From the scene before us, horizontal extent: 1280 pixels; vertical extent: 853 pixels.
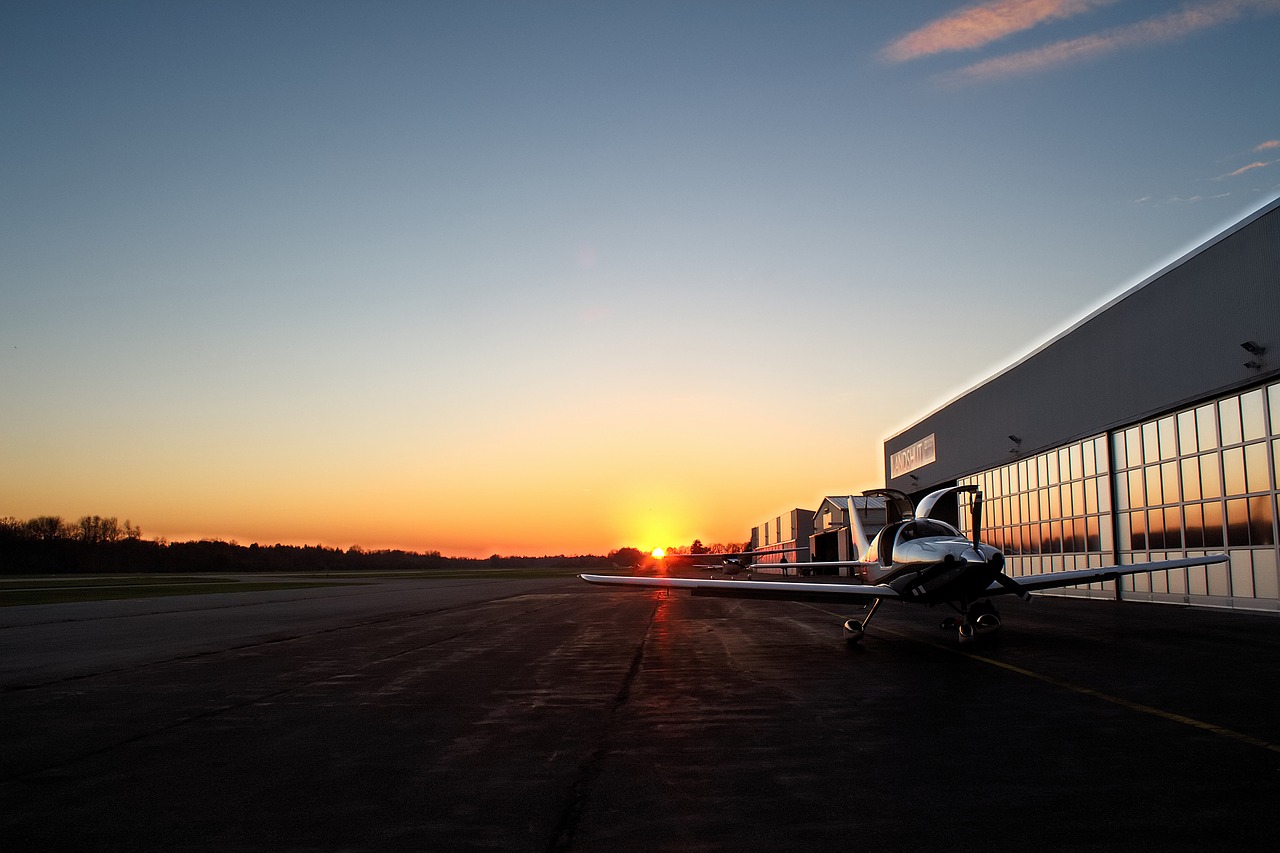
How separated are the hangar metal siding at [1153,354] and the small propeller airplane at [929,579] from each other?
7.17 metres

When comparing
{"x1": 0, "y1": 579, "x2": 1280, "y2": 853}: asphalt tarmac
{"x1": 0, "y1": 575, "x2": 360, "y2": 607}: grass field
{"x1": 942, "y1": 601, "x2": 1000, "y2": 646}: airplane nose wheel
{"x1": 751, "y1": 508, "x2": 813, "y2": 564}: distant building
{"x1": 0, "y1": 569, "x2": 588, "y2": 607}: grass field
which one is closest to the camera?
{"x1": 0, "y1": 579, "x2": 1280, "y2": 853}: asphalt tarmac

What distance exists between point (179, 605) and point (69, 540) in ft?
325

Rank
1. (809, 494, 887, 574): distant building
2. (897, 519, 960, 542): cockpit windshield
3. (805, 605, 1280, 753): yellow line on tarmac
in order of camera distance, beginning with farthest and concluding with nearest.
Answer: (809, 494, 887, 574): distant building < (897, 519, 960, 542): cockpit windshield < (805, 605, 1280, 753): yellow line on tarmac

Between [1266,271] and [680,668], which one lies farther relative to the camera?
[1266,271]

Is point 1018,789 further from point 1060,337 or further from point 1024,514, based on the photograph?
point 1024,514

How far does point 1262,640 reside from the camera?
14359 mm

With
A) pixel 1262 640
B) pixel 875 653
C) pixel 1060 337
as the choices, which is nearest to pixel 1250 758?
pixel 875 653

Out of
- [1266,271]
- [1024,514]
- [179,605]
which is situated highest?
[1266,271]

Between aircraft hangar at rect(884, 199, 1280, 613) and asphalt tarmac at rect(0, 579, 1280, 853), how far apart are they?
7637 millimetres

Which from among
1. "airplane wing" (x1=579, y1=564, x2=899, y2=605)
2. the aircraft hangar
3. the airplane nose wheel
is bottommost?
the airplane nose wheel

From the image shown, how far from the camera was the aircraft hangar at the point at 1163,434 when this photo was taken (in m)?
20.4

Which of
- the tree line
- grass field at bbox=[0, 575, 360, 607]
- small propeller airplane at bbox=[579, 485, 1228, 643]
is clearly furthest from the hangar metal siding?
the tree line

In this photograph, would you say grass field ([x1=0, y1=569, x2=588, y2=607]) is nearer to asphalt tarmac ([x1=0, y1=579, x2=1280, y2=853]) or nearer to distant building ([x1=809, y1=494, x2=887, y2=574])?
asphalt tarmac ([x1=0, y1=579, x2=1280, y2=853])

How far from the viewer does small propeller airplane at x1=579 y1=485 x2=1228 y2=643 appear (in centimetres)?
1354
